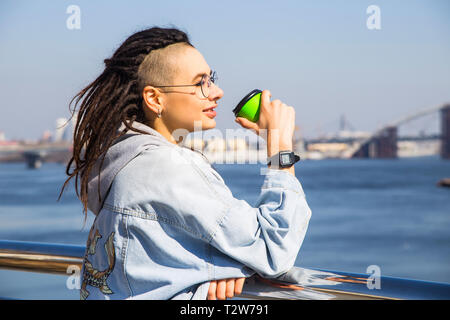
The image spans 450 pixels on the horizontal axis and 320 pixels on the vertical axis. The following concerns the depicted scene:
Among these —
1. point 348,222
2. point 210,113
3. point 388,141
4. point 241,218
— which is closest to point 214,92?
point 210,113

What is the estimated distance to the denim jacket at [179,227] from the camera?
3.09 feet

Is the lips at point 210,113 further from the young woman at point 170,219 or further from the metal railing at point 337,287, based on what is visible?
the metal railing at point 337,287

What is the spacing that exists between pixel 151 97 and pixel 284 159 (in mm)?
298

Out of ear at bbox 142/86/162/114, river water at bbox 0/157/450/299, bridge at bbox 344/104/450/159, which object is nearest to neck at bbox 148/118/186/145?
ear at bbox 142/86/162/114

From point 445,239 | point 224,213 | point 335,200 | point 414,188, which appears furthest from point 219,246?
point 414,188

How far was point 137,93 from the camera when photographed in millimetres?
1110

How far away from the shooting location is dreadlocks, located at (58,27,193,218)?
1.09m

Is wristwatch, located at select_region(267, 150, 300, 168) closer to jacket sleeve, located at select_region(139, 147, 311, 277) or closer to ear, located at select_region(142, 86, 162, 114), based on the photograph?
jacket sleeve, located at select_region(139, 147, 311, 277)

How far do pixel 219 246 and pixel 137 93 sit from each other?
1.22 feet

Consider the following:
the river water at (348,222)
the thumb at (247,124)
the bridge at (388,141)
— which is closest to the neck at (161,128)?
the thumb at (247,124)

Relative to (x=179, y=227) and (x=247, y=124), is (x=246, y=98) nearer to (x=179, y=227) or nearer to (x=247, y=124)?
(x=247, y=124)

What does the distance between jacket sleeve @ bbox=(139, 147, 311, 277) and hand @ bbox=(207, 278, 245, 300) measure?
43 mm

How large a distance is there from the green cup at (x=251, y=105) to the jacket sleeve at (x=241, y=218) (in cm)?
20
